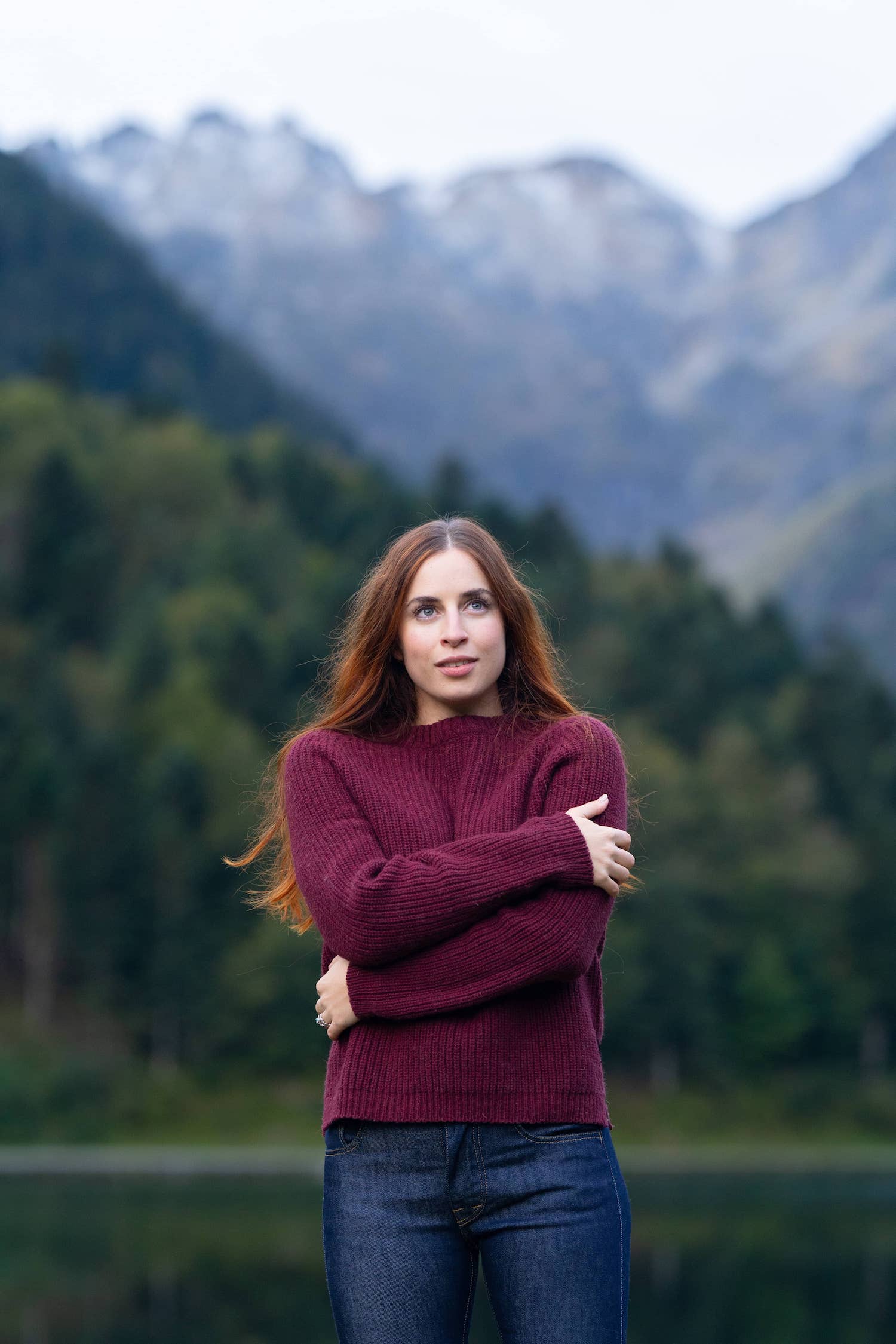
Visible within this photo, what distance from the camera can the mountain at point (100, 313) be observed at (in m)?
152

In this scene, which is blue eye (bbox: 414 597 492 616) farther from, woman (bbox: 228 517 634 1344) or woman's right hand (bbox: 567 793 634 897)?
woman's right hand (bbox: 567 793 634 897)

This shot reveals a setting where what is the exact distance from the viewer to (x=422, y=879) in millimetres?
4184

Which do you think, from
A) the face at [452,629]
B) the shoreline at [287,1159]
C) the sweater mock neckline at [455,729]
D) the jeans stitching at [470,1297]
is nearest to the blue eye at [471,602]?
the face at [452,629]

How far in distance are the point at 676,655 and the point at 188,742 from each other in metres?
32.7

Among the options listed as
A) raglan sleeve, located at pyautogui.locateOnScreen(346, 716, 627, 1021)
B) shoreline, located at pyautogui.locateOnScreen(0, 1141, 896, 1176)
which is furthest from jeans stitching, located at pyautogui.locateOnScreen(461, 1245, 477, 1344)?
shoreline, located at pyautogui.locateOnScreen(0, 1141, 896, 1176)

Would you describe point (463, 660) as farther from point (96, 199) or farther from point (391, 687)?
point (96, 199)

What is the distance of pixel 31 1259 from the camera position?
2083 centimetres

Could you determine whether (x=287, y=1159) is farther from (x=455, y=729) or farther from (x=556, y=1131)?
(x=556, y=1131)

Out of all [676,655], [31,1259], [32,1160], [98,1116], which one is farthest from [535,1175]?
[676,655]

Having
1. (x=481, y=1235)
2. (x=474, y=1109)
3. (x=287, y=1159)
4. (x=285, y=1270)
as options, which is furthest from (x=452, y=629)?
(x=287, y=1159)

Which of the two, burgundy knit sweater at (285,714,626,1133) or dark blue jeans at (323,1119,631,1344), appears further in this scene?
burgundy knit sweater at (285,714,626,1133)

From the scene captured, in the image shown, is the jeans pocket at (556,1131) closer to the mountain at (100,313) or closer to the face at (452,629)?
the face at (452,629)

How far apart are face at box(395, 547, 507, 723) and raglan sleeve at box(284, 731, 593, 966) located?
39 cm

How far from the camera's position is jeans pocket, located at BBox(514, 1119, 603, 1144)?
4.02m
